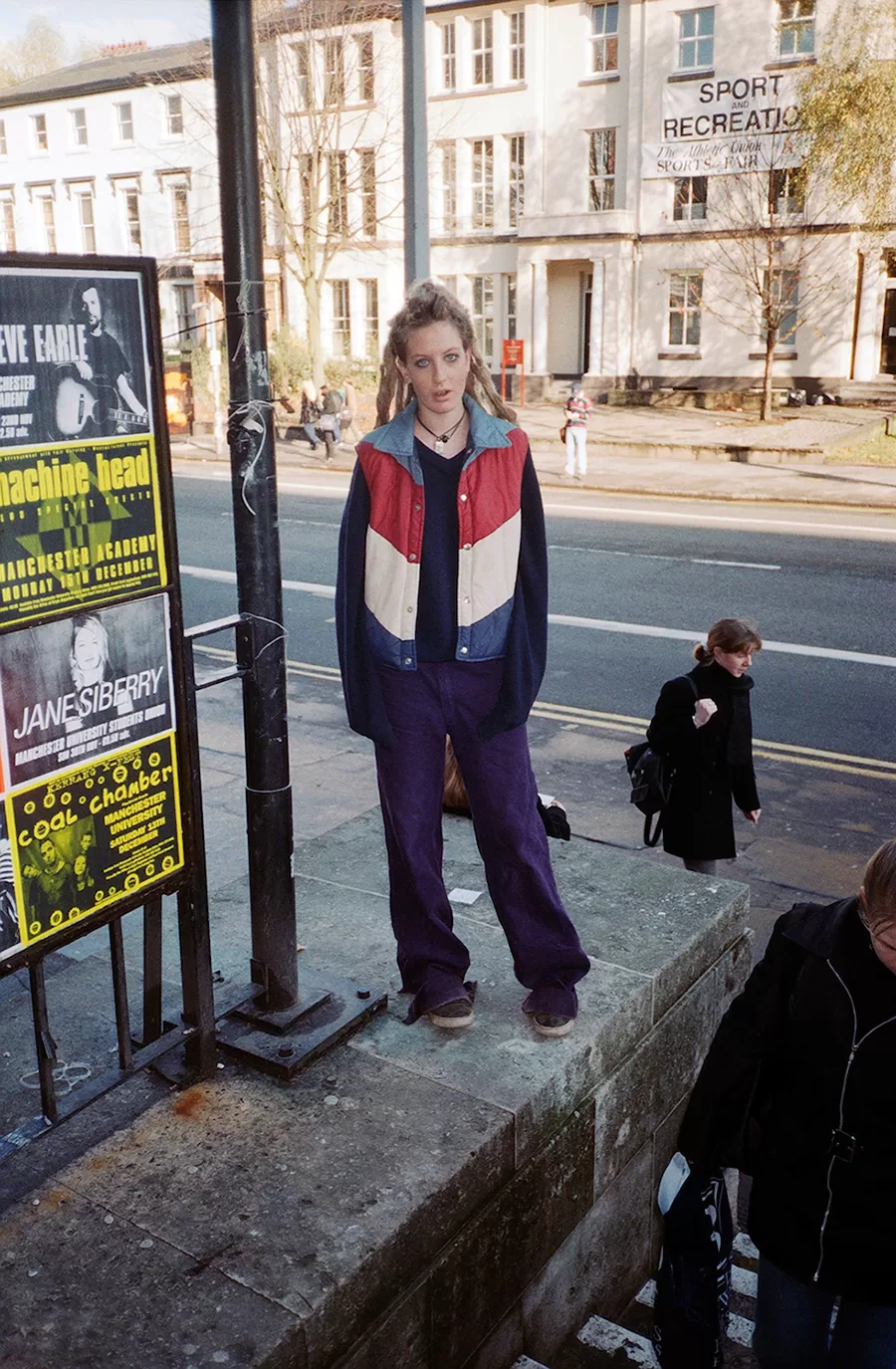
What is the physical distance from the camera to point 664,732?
5.23 metres

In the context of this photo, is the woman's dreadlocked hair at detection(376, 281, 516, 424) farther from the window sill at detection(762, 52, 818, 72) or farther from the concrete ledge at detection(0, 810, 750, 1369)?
the window sill at detection(762, 52, 818, 72)

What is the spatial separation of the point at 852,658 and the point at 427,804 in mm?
7286

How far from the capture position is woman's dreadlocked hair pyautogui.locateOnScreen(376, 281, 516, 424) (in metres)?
3.19

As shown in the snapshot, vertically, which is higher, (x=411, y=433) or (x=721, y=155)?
(x=721, y=155)

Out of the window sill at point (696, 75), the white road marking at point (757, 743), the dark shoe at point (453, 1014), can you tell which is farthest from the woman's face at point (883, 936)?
the window sill at point (696, 75)

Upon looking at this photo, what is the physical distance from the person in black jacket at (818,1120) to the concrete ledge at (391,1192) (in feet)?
1.84

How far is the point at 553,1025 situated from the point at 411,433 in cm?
168

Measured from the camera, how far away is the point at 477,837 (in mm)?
3391

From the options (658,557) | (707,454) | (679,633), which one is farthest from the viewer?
(707,454)

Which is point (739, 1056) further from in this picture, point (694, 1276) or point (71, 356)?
point (71, 356)

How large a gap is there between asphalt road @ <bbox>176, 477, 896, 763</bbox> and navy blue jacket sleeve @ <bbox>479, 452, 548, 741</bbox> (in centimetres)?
501

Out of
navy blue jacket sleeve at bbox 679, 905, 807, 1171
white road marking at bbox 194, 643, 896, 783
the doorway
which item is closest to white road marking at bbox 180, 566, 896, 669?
white road marking at bbox 194, 643, 896, 783

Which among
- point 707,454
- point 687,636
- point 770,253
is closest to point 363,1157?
point 687,636

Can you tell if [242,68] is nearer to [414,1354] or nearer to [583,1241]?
[414,1354]
